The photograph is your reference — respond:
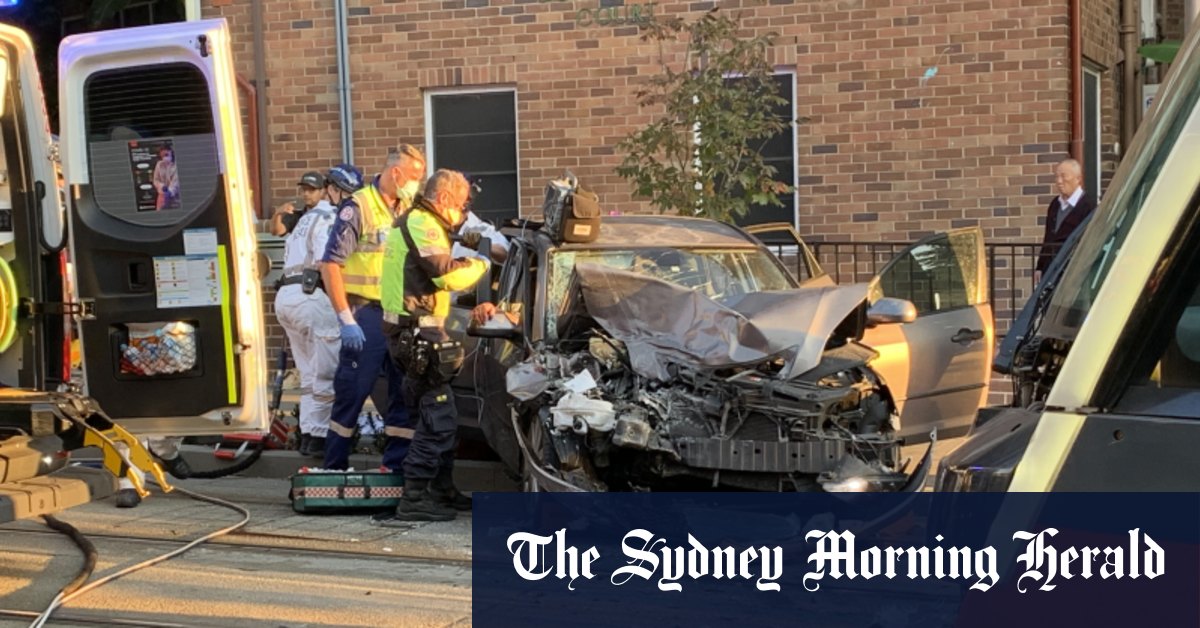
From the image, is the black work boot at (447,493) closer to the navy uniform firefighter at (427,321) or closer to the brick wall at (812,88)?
the navy uniform firefighter at (427,321)

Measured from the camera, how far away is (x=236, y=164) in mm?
6547

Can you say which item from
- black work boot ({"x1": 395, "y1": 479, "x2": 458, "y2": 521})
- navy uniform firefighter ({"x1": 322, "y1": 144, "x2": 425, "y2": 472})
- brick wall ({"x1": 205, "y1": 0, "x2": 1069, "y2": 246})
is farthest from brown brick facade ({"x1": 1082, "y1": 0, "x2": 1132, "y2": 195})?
black work boot ({"x1": 395, "y1": 479, "x2": 458, "y2": 521})

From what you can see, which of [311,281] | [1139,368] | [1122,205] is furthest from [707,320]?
[1139,368]

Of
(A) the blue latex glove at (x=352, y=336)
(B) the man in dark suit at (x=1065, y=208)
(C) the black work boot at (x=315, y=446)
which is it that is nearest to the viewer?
(A) the blue latex glove at (x=352, y=336)

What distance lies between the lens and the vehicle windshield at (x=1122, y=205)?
2.36 meters

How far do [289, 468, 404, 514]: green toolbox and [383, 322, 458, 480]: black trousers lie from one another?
0.26 m

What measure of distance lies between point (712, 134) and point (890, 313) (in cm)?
367

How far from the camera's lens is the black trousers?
7434 millimetres

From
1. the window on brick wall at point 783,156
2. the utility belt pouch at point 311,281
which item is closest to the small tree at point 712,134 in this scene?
the window on brick wall at point 783,156

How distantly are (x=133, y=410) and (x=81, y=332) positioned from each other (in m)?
0.47

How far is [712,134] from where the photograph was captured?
9.91 meters

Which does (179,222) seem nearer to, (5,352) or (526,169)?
(5,352)

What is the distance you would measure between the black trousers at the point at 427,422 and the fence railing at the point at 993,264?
4220 mm

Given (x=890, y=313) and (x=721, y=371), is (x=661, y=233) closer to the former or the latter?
(x=890, y=313)
